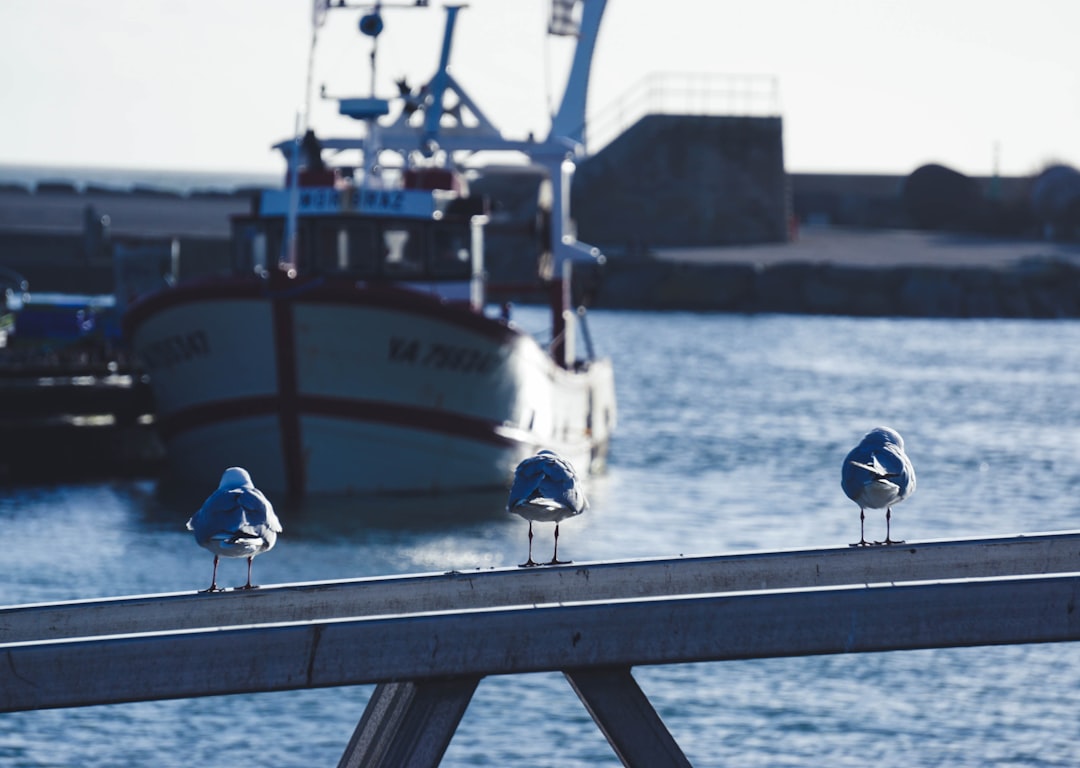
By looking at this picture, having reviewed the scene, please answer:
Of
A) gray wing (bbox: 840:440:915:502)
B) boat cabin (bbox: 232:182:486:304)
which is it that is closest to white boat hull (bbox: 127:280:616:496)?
boat cabin (bbox: 232:182:486:304)

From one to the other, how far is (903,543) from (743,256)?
3086 inches

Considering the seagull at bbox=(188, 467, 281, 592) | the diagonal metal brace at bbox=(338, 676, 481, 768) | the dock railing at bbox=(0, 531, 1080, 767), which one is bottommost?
the diagonal metal brace at bbox=(338, 676, 481, 768)

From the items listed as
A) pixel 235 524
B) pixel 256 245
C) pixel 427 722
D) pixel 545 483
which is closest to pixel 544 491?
pixel 545 483

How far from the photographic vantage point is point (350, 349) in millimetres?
22453

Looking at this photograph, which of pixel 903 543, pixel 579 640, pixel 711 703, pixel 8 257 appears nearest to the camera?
pixel 579 640

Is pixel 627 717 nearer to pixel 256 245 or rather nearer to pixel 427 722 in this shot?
pixel 427 722

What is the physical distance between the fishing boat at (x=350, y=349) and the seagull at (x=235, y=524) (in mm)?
14903

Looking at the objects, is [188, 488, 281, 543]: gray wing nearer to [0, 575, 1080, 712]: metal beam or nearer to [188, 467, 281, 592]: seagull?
[188, 467, 281, 592]: seagull

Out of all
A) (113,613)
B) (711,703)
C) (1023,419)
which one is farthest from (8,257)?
(113,613)

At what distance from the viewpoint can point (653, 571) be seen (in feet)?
22.5

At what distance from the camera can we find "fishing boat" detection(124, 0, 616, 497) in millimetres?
22344

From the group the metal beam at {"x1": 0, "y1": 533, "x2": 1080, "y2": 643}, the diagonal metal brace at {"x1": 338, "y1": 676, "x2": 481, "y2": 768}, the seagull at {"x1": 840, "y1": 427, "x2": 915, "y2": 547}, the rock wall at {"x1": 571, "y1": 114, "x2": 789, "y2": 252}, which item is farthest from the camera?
the rock wall at {"x1": 571, "y1": 114, "x2": 789, "y2": 252}

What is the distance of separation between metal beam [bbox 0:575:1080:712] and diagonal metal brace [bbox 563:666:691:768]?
0.16 metres

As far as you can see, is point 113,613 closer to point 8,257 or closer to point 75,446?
point 75,446
